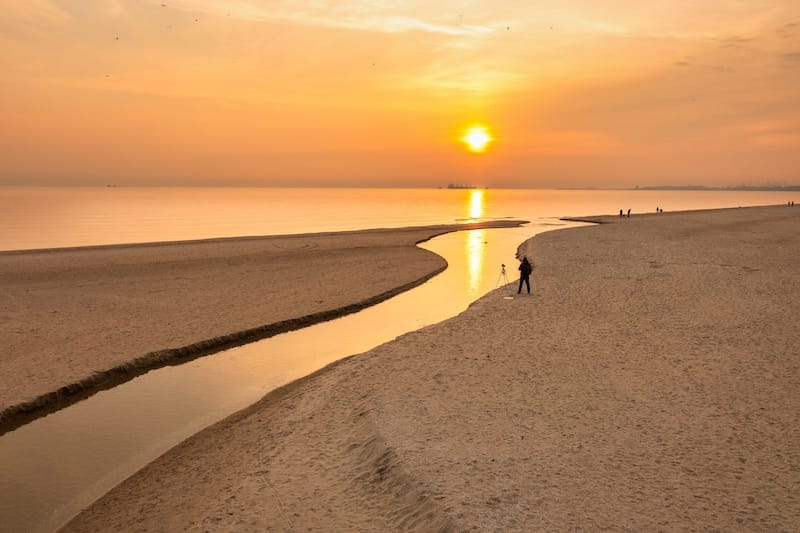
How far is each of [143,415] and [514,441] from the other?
10.6 metres

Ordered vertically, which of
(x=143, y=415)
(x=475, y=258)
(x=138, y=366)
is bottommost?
(x=143, y=415)

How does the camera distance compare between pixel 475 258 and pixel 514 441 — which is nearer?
pixel 514 441

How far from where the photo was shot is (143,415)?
15.2 meters

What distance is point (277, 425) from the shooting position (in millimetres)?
13500

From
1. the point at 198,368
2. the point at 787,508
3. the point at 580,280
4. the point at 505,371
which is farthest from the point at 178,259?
the point at 787,508

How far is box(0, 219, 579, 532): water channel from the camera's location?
1130 cm

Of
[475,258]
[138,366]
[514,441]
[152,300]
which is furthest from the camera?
[475,258]

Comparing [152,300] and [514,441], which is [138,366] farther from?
[514,441]

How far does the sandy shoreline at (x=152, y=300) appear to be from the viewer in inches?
695

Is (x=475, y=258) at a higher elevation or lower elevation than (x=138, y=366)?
higher

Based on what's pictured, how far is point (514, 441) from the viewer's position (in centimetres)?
1154

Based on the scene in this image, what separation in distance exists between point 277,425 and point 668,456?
29.8 ft

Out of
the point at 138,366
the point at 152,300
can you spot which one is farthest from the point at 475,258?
the point at 138,366

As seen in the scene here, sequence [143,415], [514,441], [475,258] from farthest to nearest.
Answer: [475,258] → [143,415] → [514,441]
